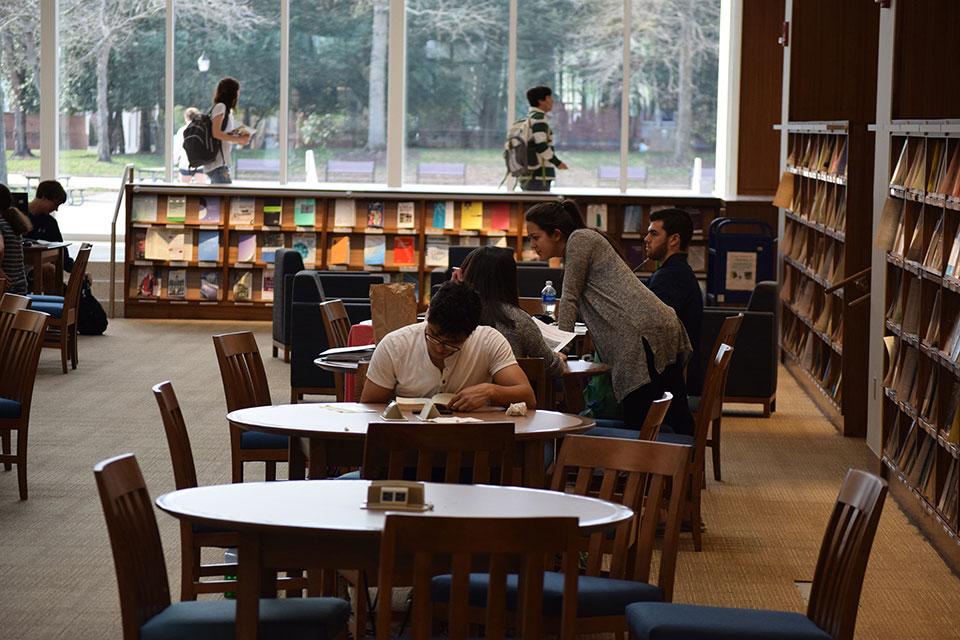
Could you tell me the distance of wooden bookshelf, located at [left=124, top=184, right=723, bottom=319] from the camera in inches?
583

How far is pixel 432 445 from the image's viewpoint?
13.5 ft

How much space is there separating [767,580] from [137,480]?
10.3 feet

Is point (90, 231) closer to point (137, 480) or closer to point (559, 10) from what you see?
point (559, 10)

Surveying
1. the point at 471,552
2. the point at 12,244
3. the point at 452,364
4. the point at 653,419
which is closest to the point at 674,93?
the point at 12,244

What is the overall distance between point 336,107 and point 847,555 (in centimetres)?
1437

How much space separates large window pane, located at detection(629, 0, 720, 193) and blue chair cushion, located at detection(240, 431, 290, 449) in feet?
39.4

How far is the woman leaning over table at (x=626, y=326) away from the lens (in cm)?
670

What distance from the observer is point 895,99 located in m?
7.69

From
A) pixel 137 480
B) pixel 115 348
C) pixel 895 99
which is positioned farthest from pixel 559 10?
pixel 137 480

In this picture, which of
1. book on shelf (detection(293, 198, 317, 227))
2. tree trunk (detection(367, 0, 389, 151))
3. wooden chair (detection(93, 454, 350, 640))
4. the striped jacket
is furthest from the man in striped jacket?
wooden chair (detection(93, 454, 350, 640))

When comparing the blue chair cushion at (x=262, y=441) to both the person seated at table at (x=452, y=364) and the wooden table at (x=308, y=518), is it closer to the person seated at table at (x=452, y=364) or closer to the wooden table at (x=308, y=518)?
the person seated at table at (x=452, y=364)

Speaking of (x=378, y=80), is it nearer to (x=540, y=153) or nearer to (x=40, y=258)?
(x=540, y=153)

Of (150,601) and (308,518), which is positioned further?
(150,601)

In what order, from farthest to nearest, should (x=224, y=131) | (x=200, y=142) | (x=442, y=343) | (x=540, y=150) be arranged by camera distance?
(x=224, y=131) → (x=200, y=142) → (x=540, y=150) → (x=442, y=343)
